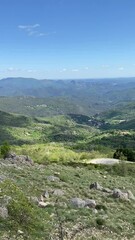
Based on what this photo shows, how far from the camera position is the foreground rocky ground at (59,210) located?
21.9 meters

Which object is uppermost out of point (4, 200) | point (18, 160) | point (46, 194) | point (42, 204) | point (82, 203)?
point (4, 200)

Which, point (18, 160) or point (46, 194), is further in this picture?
point (18, 160)

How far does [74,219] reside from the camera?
25234 millimetres

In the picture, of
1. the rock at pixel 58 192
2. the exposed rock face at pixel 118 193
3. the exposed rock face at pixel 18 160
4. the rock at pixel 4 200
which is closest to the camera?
the rock at pixel 4 200

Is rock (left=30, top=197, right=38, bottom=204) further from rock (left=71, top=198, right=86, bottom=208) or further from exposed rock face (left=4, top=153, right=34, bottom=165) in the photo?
exposed rock face (left=4, top=153, right=34, bottom=165)

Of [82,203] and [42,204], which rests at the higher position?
[42,204]

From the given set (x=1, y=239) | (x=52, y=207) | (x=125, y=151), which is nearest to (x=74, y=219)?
(x=52, y=207)

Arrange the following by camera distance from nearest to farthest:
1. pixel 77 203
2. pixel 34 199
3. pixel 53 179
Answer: pixel 34 199
pixel 77 203
pixel 53 179

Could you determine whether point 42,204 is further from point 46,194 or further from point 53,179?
point 53,179

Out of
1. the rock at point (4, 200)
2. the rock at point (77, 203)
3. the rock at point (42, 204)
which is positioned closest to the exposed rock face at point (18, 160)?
the rock at point (77, 203)

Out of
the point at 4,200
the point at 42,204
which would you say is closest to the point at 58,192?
the point at 42,204

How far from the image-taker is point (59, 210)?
26.5m

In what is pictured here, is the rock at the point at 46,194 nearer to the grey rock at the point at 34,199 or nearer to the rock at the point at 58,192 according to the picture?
the rock at the point at 58,192

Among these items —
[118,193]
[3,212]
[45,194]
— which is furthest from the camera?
[118,193]
